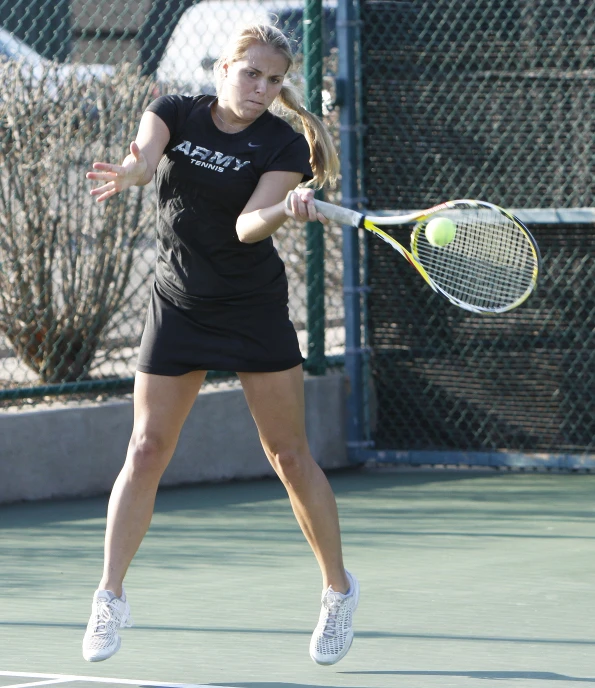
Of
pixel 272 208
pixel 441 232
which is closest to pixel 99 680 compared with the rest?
pixel 272 208

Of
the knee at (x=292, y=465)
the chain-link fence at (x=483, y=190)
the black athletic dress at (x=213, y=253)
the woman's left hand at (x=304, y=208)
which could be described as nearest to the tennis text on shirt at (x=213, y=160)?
the black athletic dress at (x=213, y=253)

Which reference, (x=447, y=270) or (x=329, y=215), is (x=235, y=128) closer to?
(x=329, y=215)

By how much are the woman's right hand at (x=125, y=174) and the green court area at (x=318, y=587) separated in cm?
132

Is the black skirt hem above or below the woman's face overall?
below

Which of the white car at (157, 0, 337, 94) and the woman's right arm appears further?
the white car at (157, 0, 337, 94)

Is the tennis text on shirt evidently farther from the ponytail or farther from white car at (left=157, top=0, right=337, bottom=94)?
white car at (left=157, top=0, right=337, bottom=94)

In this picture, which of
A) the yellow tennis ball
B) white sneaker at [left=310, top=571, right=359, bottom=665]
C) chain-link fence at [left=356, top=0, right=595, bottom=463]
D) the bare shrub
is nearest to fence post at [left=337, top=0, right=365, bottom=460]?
chain-link fence at [left=356, top=0, right=595, bottom=463]

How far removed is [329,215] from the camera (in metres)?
3.67

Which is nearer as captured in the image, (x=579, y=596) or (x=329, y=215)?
(x=329, y=215)

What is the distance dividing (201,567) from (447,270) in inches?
56.9

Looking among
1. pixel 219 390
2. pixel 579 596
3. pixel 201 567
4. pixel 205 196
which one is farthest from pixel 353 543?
pixel 205 196

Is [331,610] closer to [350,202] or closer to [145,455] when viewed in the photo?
[145,455]

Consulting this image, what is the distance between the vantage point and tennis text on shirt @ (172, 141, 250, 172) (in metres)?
3.93

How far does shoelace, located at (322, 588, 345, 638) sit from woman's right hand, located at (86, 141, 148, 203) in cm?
128
